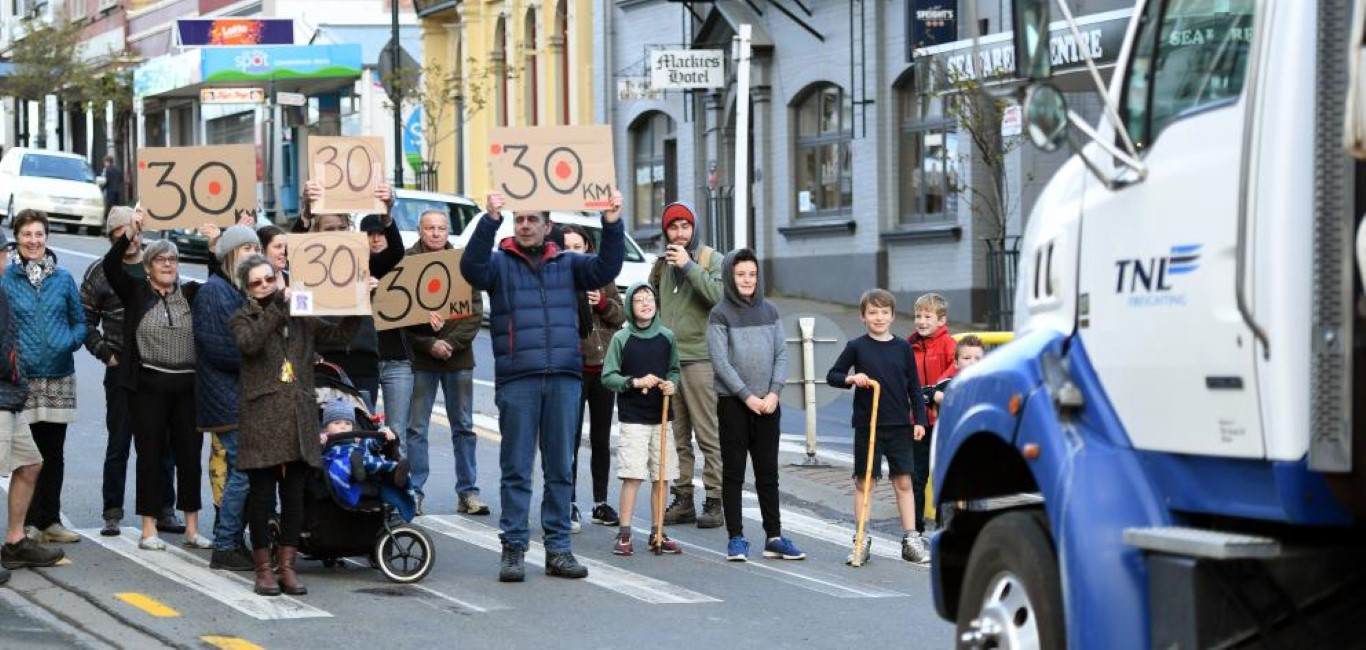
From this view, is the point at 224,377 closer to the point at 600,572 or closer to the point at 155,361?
the point at 155,361

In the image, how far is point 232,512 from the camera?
12.1 metres

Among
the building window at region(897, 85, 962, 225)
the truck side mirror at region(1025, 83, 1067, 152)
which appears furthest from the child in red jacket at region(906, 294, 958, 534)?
the building window at region(897, 85, 962, 225)

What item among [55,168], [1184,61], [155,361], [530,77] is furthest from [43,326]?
[55,168]

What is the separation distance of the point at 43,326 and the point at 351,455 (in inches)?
80.0

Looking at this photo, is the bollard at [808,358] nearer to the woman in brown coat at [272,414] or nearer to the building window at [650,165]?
the woman in brown coat at [272,414]

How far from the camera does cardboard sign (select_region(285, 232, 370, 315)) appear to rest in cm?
1180

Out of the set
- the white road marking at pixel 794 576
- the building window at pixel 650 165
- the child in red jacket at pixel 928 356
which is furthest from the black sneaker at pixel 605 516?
the building window at pixel 650 165

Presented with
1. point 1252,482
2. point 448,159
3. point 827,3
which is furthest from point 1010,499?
point 448,159

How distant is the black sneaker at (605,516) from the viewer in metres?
14.5

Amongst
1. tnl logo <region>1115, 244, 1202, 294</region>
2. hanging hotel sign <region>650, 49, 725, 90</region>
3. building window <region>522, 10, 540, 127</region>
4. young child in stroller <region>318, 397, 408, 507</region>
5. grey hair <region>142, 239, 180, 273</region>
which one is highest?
building window <region>522, 10, 540, 127</region>

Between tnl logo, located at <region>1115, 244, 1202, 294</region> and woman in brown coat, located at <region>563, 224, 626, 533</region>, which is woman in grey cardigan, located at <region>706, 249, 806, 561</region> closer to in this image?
woman in brown coat, located at <region>563, 224, 626, 533</region>

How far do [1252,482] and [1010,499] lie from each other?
1818 millimetres

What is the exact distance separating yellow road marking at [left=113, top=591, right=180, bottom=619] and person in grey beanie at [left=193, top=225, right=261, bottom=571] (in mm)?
823

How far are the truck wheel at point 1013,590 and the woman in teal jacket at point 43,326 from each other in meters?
6.52
